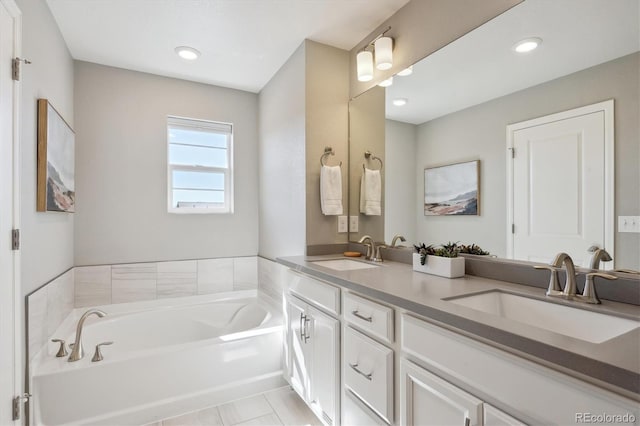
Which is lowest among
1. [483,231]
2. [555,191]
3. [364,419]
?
[364,419]

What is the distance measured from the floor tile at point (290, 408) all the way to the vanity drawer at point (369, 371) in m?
0.68

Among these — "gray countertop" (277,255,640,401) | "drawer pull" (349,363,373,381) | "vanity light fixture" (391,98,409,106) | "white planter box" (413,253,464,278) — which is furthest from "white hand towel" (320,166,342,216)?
"drawer pull" (349,363,373,381)

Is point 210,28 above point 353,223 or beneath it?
above

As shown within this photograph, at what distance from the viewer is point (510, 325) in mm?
862

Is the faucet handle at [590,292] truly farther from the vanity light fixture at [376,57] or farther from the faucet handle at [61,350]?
the faucet handle at [61,350]

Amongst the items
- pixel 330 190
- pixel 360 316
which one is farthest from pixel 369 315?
pixel 330 190

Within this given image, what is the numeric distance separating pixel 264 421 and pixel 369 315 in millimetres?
1188

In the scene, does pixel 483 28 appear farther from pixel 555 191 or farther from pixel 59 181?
pixel 59 181

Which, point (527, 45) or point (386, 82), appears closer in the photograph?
point (527, 45)

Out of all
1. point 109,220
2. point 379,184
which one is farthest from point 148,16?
point 379,184

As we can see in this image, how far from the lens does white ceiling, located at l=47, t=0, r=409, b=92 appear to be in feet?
6.47

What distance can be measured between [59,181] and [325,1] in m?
2.06

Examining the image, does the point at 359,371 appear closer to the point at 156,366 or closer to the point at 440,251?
the point at 440,251

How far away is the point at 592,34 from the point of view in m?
1.17
